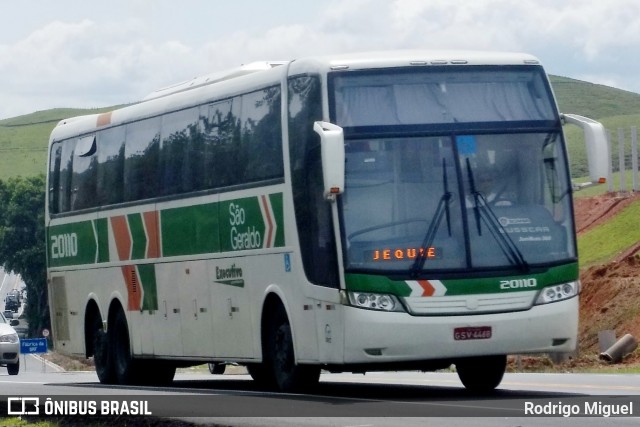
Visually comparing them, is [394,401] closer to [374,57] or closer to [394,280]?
[394,280]

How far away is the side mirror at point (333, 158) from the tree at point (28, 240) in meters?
95.1

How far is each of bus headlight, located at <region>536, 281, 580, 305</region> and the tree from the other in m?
94.8

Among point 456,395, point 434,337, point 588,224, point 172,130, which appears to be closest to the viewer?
point 434,337

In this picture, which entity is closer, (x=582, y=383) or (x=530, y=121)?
(x=530, y=121)

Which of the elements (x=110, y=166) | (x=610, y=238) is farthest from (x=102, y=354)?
(x=610, y=238)

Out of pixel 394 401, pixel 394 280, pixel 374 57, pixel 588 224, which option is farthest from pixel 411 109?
pixel 588 224

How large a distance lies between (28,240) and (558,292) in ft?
344

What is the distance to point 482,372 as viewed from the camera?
727 inches

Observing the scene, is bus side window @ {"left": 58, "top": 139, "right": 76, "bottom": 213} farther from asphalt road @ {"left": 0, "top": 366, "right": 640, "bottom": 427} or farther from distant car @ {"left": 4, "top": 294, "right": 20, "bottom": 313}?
distant car @ {"left": 4, "top": 294, "right": 20, "bottom": 313}

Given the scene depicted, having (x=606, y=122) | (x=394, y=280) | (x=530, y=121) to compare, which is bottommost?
(x=394, y=280)

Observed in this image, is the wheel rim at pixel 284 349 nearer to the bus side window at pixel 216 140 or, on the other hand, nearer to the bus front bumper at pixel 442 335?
the bus front bumper at pixel 442 335

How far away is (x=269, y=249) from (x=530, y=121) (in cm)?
331

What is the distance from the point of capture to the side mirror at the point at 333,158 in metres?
15.9

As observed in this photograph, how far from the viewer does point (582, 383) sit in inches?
788
